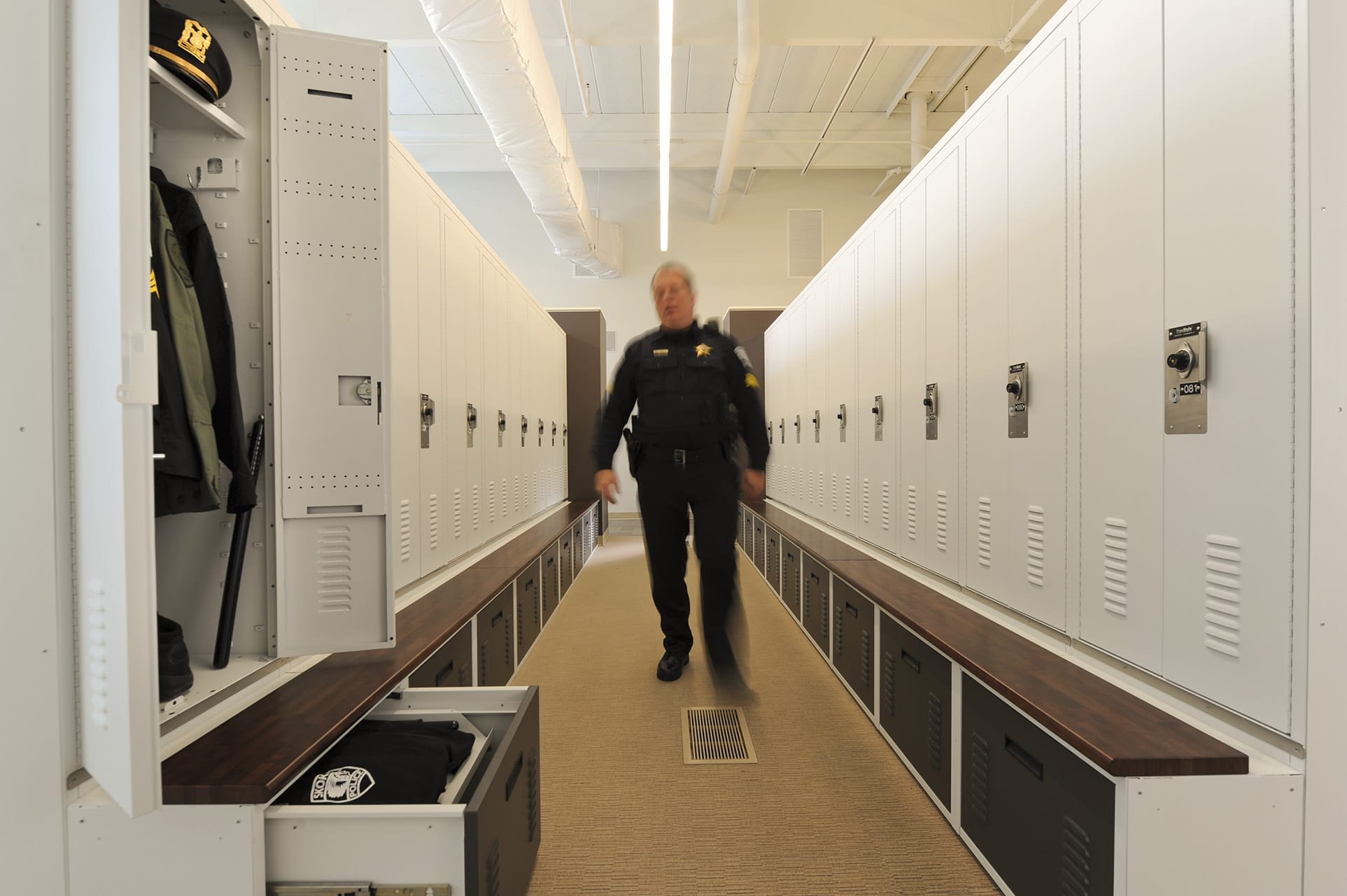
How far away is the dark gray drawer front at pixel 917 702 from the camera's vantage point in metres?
1.89

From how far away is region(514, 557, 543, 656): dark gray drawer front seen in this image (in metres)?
3.27

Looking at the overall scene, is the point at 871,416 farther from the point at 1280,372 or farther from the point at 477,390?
the point at 1280,372

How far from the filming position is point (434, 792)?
4.30ft

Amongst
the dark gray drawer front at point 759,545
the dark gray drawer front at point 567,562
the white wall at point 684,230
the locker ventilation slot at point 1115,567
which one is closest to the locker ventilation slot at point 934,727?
the locker ventilation slot at point 1115,567

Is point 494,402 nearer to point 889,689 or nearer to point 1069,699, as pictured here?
point 889,689

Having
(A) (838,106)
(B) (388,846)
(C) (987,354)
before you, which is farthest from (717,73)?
(B) (388,846)

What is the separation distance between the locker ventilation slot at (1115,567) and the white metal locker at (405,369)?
2196 millimetres

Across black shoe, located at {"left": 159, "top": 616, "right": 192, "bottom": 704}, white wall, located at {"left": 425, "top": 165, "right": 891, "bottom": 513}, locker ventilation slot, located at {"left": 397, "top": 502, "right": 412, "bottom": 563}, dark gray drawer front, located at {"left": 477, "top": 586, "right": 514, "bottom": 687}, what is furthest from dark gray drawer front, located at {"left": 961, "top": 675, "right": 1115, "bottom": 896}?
white wall, located at {"left": 425, "top": 165, "right": 891, "bottom": 513}

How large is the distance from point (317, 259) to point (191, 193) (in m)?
0.32

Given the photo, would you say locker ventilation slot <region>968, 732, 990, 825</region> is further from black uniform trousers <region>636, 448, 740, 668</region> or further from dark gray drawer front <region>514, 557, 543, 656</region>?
dark gray drawer front <region>514, 557, 543, 656</region>

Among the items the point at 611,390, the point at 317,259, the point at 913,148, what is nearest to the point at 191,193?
the point at 317,259

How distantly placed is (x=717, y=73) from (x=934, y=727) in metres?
7.06

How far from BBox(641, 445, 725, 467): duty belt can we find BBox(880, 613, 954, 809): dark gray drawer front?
846 mm

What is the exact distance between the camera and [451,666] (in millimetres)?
2199
